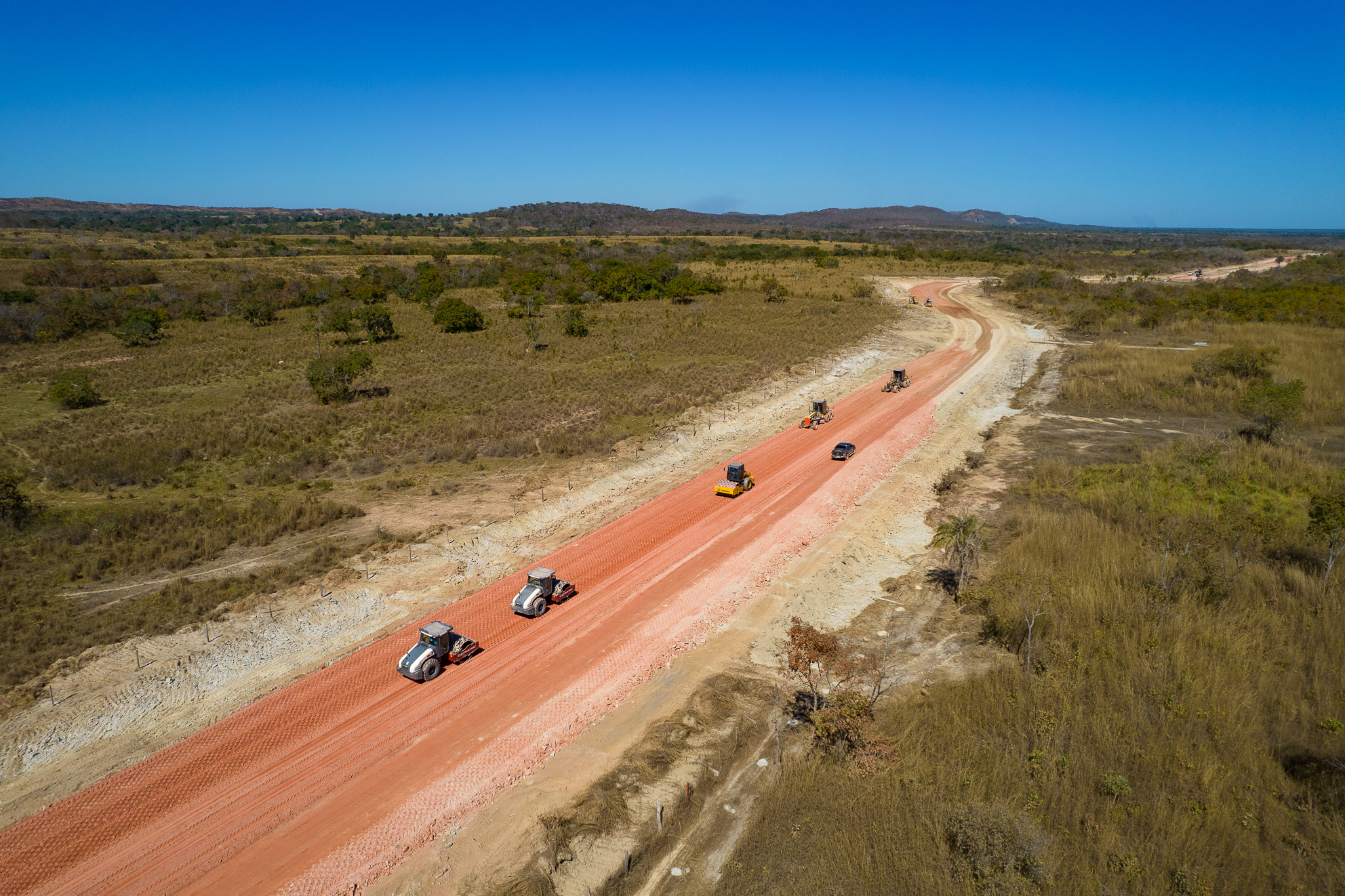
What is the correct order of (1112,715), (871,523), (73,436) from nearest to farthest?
(1112,715) < (871,523) < (73,436)

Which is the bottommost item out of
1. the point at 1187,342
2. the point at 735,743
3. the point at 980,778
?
the point at 735,743

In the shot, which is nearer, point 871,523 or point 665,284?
point 871,523

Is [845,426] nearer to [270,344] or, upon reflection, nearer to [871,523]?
[871,523]

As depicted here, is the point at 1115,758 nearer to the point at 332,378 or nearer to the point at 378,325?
the point at 332,378

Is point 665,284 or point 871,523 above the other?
point 665,284

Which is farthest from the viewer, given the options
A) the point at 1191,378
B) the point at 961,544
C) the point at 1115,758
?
the point at 1191,378

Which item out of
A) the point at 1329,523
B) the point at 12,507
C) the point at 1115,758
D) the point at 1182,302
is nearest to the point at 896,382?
the point at 1329,523

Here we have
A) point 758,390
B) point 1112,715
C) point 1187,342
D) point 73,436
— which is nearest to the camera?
point 1112,715

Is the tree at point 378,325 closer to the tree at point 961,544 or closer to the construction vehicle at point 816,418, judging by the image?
the construction vehicle at point 816,418

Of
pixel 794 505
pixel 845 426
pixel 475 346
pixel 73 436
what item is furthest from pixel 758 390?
pixel 73 436
